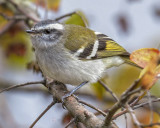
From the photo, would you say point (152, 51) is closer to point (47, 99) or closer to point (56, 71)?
point (56, 71)

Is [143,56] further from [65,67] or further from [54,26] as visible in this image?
[54,26]

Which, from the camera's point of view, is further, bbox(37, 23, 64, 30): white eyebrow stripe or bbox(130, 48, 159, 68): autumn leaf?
bbox(37, 23, 64, 30): white eyebrow stripe

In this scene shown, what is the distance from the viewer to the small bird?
305cm

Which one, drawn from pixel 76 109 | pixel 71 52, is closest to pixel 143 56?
pixel 76 109

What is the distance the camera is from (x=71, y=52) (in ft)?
10.6

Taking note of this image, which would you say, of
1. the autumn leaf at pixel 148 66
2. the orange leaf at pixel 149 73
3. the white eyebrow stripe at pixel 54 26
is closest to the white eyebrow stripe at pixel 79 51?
the white eyebrow stripe at pixel 54 26

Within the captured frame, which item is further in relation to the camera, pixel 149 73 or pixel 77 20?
pixel 77 20

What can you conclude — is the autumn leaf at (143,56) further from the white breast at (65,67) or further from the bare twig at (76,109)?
the white breast at (65,67)

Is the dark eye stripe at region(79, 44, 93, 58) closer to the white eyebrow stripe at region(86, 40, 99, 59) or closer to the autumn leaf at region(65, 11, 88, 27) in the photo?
the white eyebrow stripe at region(86, 40, 99, 59)

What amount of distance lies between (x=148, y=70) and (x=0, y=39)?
3.24m

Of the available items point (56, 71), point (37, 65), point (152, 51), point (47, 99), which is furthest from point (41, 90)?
point (152, 51)

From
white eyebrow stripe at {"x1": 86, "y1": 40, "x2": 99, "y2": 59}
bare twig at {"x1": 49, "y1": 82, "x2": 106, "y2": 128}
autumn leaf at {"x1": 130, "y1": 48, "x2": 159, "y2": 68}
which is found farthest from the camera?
white eyebrow stripe at {"x1": 86, "y1": 40, "x2": 99, "y2": 59}

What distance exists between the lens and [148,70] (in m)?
1.25

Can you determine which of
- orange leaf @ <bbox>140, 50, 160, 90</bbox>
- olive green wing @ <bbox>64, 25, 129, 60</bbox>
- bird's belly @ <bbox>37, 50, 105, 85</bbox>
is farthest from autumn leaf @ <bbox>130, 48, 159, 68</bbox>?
olive green wing @ <bbox>64, 25, 129, 60</bbox>
